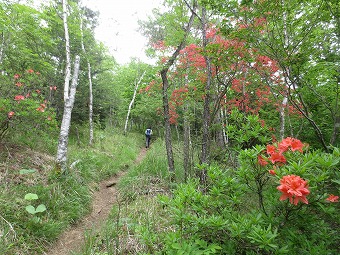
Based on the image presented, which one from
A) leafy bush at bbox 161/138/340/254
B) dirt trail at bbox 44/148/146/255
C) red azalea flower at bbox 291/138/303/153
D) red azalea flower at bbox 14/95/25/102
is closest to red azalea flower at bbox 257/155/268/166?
leafy bush at bbox 161/138/340/254

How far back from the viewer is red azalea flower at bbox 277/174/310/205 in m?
→ 1.32

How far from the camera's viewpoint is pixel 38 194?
387 cm

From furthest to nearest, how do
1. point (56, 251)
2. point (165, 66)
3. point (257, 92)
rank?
point (257, 92) → point (165, 66) → point (56, 251)

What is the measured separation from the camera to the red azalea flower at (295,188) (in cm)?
132

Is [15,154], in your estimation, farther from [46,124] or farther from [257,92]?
[257,92]

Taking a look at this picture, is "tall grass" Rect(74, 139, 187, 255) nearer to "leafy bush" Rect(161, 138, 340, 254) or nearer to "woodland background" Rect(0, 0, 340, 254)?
"woodland background" Rect(0, 0, 340, 254)

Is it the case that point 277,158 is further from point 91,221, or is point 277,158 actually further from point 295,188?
point 91,221

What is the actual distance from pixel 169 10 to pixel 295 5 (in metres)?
4.36

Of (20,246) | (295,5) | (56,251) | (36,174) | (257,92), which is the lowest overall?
(56,251)

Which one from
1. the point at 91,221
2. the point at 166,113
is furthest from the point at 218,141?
the point at 91,221

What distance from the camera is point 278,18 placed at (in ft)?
9.47

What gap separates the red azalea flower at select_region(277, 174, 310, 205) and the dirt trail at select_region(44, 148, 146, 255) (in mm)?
3354

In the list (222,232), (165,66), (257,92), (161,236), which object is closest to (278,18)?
(165,66)

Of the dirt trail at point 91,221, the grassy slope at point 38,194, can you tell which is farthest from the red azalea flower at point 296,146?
the grassy slope at point 38,194
